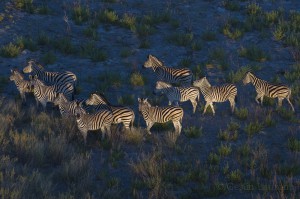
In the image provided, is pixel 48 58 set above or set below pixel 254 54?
below

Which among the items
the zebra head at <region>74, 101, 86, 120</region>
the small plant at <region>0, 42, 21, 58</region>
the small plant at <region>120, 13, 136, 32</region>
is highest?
the small plant at <region>120, 13, 136, 32</region>

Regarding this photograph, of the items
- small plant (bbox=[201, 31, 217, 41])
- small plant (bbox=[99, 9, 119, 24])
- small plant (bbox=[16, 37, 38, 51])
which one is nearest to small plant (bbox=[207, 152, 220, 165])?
small plant (bbox=[201, 31, 217, 41])

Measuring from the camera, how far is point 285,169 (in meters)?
11.4

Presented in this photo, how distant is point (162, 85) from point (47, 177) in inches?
215

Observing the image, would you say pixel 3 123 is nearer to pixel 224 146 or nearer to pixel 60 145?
pixel 60 145

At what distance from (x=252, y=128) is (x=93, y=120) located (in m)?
4.12

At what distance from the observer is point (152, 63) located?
56.4ft

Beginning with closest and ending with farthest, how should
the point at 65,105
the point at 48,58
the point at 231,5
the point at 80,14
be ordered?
the point at 65,105, the point at 48,58, the point at 80,14, the point at 231,5

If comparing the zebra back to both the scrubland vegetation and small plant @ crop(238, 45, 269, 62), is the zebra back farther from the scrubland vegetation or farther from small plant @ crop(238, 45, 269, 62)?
small plant @ crop(238, 45, 269, 62)

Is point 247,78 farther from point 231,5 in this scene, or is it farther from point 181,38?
point 231,5

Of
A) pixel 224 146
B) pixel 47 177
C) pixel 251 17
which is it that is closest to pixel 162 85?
pixel 224 146

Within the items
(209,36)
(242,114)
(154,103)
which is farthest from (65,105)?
(209,36)

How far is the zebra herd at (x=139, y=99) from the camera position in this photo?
1317 cm

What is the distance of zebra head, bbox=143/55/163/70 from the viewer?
672 inches
